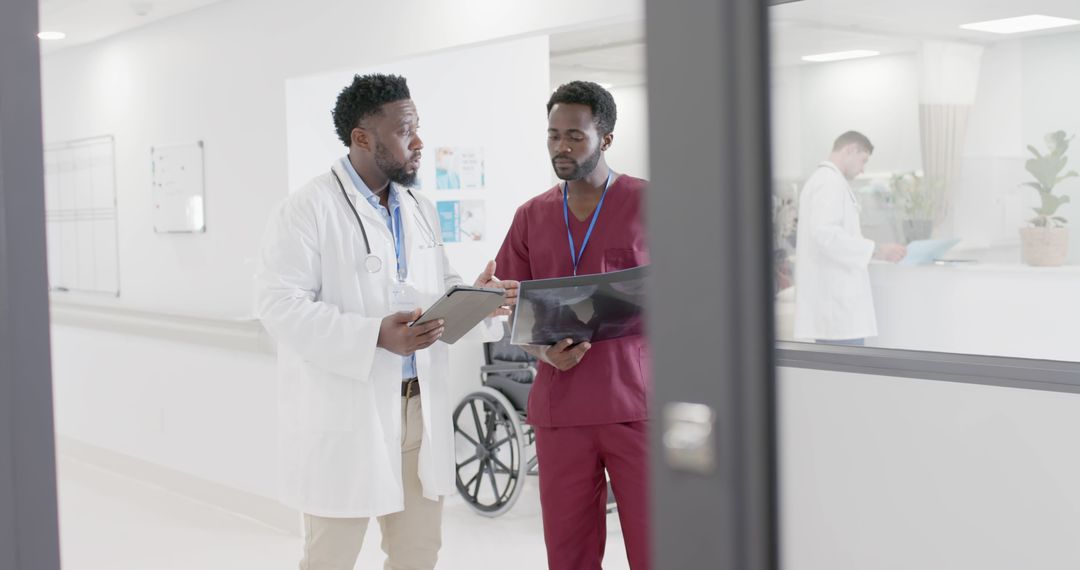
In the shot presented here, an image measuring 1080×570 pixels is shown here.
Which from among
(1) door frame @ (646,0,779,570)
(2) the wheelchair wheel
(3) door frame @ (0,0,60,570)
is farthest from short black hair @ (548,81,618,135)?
(2) the wheelchair wheel

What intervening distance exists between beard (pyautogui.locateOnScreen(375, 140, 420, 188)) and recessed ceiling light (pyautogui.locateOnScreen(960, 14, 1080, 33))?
4.36 feet

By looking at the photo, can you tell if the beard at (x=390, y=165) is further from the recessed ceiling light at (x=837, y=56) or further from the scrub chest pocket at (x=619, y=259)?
the recessed ceiling light at (x=837, y=56)

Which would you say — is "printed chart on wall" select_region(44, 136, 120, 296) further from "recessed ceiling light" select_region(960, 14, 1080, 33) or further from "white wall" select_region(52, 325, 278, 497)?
"recessed ceiling light" select_region(960, 14, 1080, 33)

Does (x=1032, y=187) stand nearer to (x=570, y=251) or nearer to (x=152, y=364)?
(x=570, y=251)

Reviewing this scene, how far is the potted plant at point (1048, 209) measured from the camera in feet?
5.37

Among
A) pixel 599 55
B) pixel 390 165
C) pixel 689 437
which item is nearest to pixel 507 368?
pixel 390 165

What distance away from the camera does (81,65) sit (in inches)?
216

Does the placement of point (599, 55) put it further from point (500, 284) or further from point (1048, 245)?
point (1048, 245)

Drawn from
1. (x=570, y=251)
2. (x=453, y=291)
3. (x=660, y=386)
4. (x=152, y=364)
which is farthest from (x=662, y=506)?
(x=152, y=364)

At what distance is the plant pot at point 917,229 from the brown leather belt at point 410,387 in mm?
1289

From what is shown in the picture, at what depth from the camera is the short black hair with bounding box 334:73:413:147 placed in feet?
8.04

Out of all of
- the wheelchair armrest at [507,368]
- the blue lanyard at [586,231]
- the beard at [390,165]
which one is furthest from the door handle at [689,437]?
the wheelchair armrest at [507,368]

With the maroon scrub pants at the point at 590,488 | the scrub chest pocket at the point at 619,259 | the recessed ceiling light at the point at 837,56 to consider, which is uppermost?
the recessed ceiling light at the point at 837,56

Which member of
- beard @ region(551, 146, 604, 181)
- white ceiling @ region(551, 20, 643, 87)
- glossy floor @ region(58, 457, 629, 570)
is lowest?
glossy floor @ region(58, 457, 629, 570)
